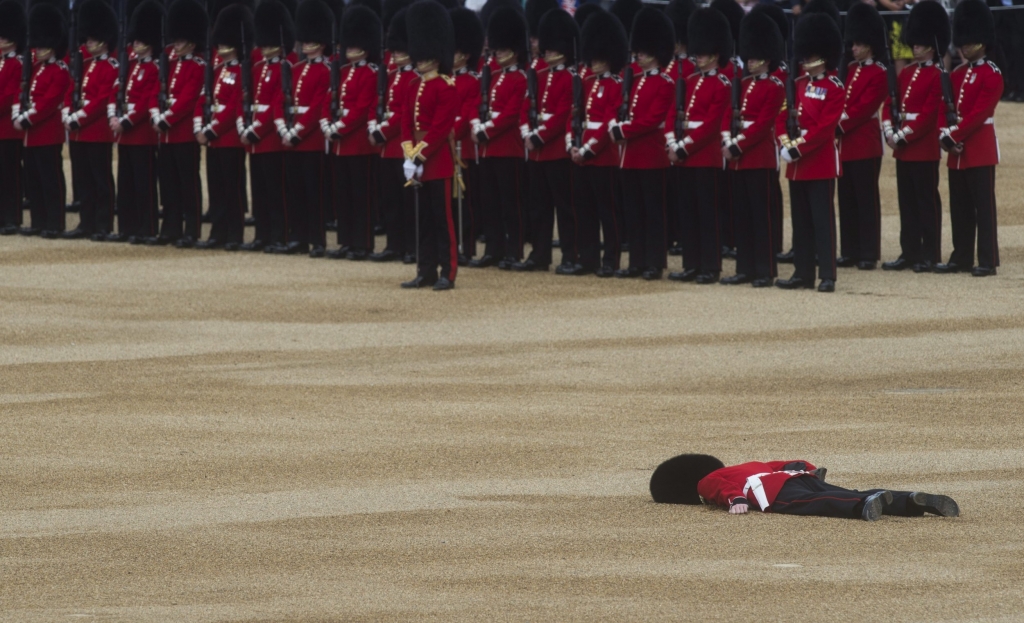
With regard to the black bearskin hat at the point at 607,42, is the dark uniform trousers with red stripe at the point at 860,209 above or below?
below

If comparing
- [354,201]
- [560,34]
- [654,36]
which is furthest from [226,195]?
[654,36]

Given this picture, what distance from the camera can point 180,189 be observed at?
13992 millimetres

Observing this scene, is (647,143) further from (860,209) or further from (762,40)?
(860,209)

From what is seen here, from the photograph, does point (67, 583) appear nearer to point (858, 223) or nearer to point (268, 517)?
point (268, 517)

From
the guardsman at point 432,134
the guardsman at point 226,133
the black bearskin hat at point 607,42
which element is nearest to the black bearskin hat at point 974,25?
the black bearskin hat at point 607,42

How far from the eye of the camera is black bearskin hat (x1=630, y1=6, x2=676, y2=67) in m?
12.0

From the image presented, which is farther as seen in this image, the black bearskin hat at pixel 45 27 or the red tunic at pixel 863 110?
the black bearskin hat at pixel 45 27

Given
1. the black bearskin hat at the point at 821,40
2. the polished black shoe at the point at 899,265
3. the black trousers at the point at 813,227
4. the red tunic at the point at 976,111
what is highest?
the black bearskin hat at the point at 821,40

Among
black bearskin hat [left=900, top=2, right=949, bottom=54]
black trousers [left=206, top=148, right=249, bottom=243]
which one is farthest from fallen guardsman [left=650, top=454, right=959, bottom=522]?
black trousers [left=206, top=148, right=249, bottom=243]

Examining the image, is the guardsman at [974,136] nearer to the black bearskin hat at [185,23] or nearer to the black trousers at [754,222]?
the black trousers at [754,222]

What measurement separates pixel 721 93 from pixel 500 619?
24.4 feet

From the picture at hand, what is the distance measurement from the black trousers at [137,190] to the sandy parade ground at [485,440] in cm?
153

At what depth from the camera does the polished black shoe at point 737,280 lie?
461 inches

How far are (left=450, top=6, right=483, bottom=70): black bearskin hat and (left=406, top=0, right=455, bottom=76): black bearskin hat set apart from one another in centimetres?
120
